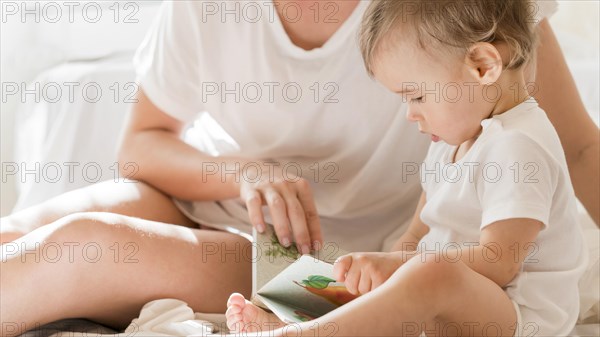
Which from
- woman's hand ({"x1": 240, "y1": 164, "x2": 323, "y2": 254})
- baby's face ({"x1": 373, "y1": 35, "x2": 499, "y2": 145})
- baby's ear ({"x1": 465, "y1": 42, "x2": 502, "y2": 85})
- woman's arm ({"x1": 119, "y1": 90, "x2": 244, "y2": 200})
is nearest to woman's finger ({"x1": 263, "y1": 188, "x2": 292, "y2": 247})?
woman's hand ({"x1": 240, "y1": 164, "x2": 323, "y2": 254})

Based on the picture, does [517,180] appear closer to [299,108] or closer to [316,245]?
[316,245]

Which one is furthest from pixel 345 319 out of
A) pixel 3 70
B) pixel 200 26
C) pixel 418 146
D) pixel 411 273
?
pixel 3 70

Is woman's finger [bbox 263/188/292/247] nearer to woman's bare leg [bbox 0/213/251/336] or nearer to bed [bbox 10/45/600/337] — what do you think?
woman's bare leg [bbox 0/213/251/336]

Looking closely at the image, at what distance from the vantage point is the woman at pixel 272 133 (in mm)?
1479

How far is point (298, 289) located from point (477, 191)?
0.27 metres

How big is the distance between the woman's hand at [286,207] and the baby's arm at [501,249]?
0.93ft

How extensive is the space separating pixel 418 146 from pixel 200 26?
1.36 ft

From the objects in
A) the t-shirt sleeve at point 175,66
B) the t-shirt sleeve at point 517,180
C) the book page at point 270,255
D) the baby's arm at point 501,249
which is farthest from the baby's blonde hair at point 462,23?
the t-shirt sleeve at point 175,66

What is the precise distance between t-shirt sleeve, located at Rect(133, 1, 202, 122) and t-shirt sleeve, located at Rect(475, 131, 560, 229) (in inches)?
23.5

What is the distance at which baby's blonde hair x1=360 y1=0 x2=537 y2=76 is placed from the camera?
121 cm

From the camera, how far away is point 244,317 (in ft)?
3.84

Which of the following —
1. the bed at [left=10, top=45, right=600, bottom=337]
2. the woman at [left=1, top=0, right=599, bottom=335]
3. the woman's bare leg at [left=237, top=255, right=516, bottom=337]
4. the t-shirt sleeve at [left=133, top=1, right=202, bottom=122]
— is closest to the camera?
the woman's bare leg at [left=237, top=255, right=516, bottom=337]

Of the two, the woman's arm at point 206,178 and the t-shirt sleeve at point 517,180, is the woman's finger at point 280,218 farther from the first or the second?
the t-shirt sleeve at point 517,180

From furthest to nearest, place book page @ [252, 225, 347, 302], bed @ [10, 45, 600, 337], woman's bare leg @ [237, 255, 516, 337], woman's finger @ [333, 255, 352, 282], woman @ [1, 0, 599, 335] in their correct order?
bed @ [10, 45, 600, 337]
woman @ [1, 0, 599, 335]
book page @ [252, 225, 347, 302]
woman's finger @ [333, 255, 352, 282]
woman's bare leg @ [237, 255, 516, 337]
